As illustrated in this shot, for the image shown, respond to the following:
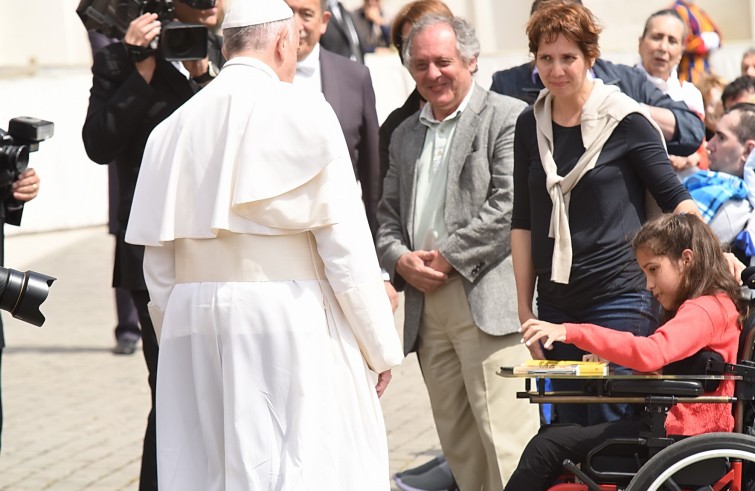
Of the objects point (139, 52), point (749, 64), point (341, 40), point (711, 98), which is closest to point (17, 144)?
point (139, 52)

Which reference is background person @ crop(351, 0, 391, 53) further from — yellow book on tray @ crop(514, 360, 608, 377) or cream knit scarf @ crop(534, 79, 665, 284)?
yellow book on tray @ crop(514, 360, 608, 377)

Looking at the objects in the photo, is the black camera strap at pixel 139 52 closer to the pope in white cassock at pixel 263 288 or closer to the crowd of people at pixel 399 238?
the crowd of people at pixel 399 238

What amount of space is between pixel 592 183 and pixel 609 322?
0.50 metres

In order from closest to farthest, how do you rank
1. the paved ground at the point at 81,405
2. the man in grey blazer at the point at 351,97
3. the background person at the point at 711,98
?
the man in grey blazer at the point at 351,97
the paved ground at the point at 81,405
the background person at the point at 711,98

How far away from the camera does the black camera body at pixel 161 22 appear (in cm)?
534

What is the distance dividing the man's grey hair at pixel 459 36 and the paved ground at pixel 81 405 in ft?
7.10

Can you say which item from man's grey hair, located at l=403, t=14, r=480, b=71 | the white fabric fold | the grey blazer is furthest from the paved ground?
the white fabric fold

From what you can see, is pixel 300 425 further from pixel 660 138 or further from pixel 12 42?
pixel 12 42

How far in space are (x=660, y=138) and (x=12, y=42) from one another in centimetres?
1859

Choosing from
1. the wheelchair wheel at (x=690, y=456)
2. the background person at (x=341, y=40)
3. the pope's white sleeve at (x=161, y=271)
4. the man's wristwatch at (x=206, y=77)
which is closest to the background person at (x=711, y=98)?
the man's wristwatch at (x=206, y=77)

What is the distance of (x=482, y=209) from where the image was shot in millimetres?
5449

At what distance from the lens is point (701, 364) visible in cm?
444

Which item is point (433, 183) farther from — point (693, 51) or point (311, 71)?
point (693, 51)

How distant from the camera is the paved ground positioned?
22.1ft
